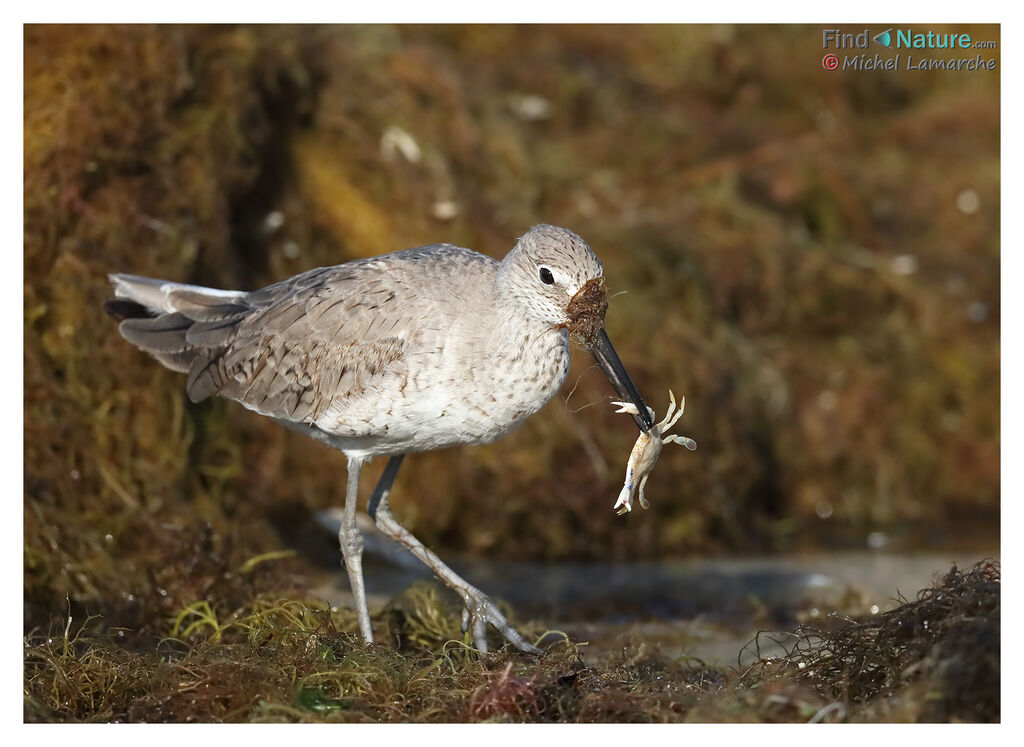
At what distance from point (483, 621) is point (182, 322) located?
9.09 ft

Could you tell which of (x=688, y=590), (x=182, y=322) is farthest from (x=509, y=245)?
(x=182, y=322)

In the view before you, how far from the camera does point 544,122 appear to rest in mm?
14062

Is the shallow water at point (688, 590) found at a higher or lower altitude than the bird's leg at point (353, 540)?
lower

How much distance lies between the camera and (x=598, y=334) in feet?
20.5

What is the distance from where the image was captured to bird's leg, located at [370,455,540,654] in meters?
6.70

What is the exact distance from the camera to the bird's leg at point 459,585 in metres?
6.70

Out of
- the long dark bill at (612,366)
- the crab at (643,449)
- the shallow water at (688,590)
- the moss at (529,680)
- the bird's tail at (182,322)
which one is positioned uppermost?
the bird's tail at (182,322)

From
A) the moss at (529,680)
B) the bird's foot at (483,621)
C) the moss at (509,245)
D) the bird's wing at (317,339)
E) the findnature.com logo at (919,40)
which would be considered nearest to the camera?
the moss at (529,680)

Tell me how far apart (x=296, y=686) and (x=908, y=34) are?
24.1 ft

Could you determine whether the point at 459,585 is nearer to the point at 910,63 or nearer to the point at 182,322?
the point at 182,322

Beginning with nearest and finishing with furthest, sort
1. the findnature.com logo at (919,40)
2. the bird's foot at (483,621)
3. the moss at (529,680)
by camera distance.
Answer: the moss at (529,680) → the bird's foot at (483,621) → the findnature.com logo at (919,40)

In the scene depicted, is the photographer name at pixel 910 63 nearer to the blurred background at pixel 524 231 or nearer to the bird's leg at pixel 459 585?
the blurred background at pixel 524 231

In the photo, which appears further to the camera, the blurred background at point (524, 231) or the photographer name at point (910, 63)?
the photographer name at point (910, 63)

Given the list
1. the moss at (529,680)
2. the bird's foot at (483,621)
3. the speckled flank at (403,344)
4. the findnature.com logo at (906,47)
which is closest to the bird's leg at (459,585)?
the bird's foot at (483,621)
